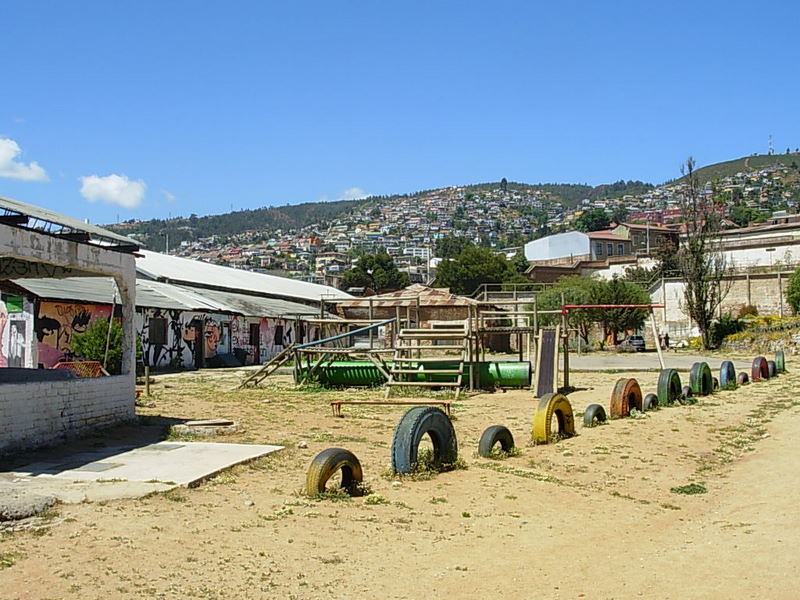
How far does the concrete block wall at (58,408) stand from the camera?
10516 mm

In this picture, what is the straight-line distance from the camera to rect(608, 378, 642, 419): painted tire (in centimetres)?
1515

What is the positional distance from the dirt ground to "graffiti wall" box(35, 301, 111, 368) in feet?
50.0

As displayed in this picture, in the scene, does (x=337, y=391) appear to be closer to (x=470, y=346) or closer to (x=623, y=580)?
(x=470, y=346)

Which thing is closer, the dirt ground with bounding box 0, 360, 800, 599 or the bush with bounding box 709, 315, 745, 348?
the dirt ground with bounding box 0, 360, 800, 599

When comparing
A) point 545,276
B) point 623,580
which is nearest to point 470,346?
point 623,580

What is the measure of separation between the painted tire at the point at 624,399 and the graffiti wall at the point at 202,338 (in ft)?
64.9

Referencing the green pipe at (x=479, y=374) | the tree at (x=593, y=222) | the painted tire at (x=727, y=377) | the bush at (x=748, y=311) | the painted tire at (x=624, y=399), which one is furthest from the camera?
the tree at (x=593, y=222)

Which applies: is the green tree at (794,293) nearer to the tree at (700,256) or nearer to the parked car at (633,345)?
the tree at (700,256)

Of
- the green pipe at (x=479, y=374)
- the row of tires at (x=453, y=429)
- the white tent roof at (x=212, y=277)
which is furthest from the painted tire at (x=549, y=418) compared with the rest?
the white tent roof at (x=212, y=277)

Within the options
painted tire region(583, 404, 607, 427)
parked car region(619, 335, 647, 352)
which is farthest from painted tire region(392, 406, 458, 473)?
parked car region(619, 335, 647, 352)

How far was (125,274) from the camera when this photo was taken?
13.5 metres

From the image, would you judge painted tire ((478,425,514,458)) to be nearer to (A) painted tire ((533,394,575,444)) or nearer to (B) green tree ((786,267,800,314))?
(A) painted tire ((533,394,575,444))

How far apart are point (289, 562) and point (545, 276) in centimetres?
7291

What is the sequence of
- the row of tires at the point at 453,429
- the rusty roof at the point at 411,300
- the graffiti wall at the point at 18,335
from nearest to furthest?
1. the row of tires at the point at 453,429
2. the graffiti wall at the point at 18,335
3. the rusty roof at the point at 411,300
